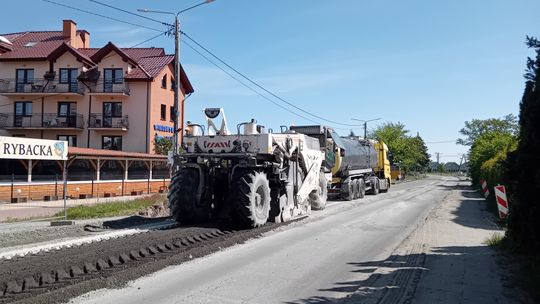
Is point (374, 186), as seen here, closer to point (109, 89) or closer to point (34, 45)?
point (109, 89)

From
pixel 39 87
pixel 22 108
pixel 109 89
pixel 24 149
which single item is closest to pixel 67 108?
pixel 39 87

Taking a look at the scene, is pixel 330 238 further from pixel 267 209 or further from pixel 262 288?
pixel 262 288

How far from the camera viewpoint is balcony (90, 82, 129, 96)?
44.6 metres

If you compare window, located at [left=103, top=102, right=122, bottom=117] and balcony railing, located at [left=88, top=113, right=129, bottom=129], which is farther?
window, located at [left=103, top=102, right=122, bottom=117]

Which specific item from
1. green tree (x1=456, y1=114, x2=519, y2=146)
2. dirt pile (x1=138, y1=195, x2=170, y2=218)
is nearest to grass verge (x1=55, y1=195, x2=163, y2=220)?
dirt pile (x1=138, y1=195, x2=170, y2=218)

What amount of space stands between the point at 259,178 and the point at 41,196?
17046 millimetres

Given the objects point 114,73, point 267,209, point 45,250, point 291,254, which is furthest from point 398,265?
point 114,73

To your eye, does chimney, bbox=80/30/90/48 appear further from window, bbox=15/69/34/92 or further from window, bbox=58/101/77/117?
window, bbox=58/101/77/117

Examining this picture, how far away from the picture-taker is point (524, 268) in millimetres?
8336

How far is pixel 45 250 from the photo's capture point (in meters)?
9.19

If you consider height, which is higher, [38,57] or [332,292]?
[38,57]

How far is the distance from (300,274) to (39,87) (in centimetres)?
4311

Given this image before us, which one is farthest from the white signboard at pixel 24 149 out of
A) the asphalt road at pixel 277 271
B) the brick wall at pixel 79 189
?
the asphalt road at pixel 277 271

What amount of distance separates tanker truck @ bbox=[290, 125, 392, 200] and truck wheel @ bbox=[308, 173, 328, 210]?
2.91 ft
